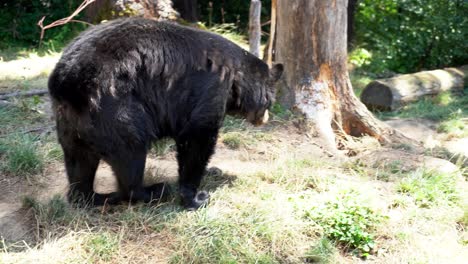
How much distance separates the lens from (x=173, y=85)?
4.57 metres

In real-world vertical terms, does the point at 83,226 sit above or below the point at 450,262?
above

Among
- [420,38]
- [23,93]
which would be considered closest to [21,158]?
[23,93]

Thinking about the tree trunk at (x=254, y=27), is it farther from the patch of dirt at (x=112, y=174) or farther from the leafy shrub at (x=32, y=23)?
the leafy shrub at (x=32, y=23)

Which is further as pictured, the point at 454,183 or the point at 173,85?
the point at 454,183

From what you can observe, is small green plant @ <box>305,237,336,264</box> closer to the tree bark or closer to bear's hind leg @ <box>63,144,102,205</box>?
bear's hind leg @ <box>63,144,102,205</box>

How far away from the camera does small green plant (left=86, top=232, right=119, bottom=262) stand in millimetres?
3990

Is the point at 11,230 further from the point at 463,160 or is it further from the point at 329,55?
the point at 463,160

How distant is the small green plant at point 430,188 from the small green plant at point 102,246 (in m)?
2.84

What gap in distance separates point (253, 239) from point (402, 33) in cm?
954

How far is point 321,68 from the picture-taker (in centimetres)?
659

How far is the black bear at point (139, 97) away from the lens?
162 inches

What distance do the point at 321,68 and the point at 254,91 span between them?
65.3 inches

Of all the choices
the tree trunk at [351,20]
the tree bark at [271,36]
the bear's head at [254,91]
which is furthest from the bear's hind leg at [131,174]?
the tree trunk at [351,20]

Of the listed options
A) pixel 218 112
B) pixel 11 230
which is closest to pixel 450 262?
pixel 218 112
